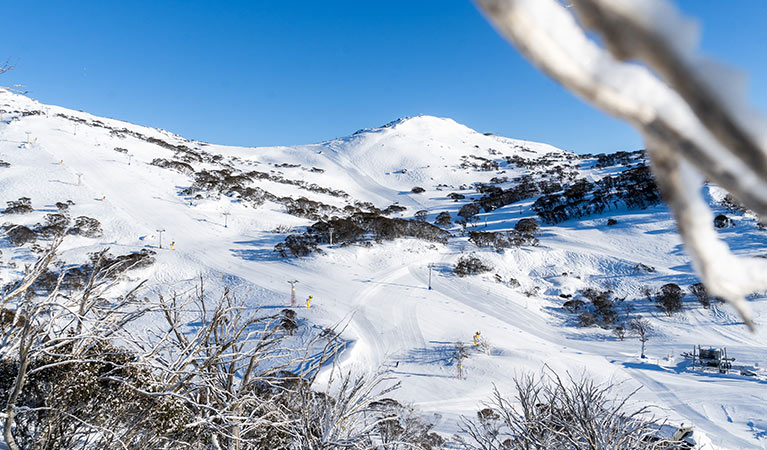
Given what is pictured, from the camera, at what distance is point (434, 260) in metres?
31.9

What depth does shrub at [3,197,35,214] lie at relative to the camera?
28.7 meters

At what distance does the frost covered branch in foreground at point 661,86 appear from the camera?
0.40 m

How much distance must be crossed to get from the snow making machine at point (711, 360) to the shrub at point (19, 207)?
46.1 m

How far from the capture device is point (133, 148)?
174ft

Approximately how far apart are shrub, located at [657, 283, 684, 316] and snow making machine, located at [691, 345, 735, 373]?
5707 millimetres

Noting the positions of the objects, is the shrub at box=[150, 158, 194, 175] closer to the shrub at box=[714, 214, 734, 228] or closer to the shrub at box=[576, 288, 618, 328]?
the shrub at box=[576, 288, 618, 328]

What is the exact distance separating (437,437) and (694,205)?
41.6ft

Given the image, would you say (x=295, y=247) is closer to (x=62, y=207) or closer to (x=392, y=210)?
(x=62, y=207)

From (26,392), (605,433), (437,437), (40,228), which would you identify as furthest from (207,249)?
(605,433)

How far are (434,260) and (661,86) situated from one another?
1253 inches

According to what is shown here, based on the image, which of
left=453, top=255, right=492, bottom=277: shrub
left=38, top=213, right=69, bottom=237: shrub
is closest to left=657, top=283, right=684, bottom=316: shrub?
left=453, top=255, right=492, bottom=277: shrub

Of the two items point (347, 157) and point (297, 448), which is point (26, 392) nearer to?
point (297, 448)

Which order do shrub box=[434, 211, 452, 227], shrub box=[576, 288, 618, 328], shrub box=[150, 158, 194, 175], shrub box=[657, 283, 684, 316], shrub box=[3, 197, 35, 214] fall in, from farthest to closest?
shrub box=[150, 158, 194, 175] → shrub box=[434, 211, 452, 227] → shrub box=[3, 197, 35, 214] → shrub box=[657, 283, 684, 316] → shrub box=[576, 288, 618, 328]

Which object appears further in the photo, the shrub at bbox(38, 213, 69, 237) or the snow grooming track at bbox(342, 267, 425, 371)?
the shrub at bbox(38, 213, 69, 237)
